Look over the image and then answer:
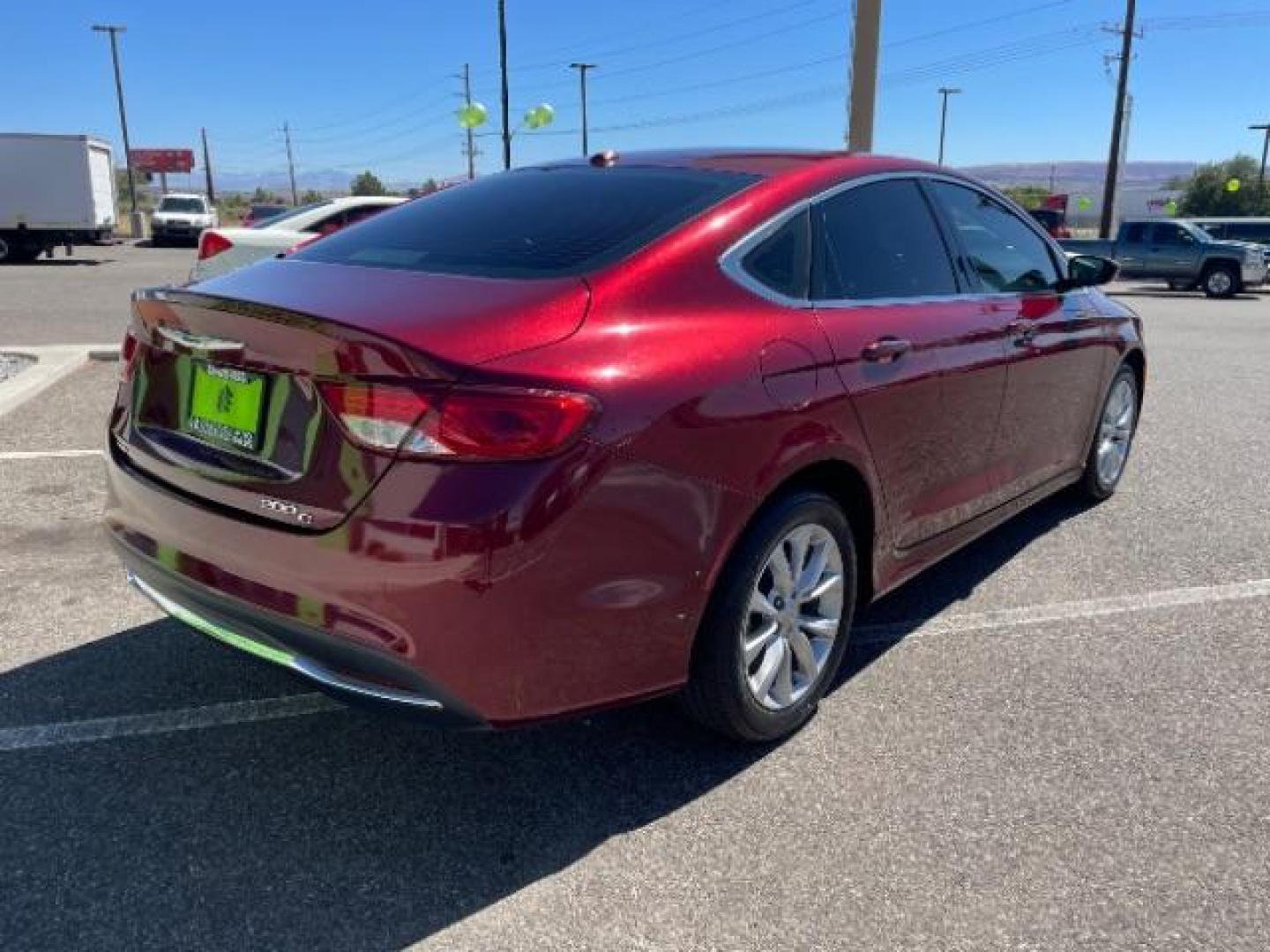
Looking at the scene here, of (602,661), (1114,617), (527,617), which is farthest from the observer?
(1114,617)

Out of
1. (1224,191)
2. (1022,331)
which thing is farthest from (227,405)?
(1224,191)

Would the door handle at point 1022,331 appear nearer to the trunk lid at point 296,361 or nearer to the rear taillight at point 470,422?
the trunk lid at point 296,361

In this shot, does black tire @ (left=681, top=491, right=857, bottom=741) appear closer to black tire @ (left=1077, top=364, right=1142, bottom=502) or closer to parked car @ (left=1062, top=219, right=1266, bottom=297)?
black tire @ (left=1077, top=364, right=1142, bottom=502)

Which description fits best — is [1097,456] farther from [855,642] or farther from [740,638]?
[740,638]

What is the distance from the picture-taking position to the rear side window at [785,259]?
291 cm

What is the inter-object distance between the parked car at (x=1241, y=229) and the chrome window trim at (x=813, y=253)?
30332 mm

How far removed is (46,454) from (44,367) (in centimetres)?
284

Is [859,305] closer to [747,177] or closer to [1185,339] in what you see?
[747,177]

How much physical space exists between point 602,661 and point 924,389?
152cm

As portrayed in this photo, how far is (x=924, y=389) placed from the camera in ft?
11.0

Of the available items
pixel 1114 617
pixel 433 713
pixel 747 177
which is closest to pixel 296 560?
pixel 433 713

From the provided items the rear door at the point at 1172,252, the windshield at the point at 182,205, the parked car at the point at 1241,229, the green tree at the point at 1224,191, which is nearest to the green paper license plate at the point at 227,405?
the rear door at the point at 1172,252

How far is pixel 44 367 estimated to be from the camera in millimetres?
8320

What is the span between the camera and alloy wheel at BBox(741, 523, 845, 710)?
290cm
